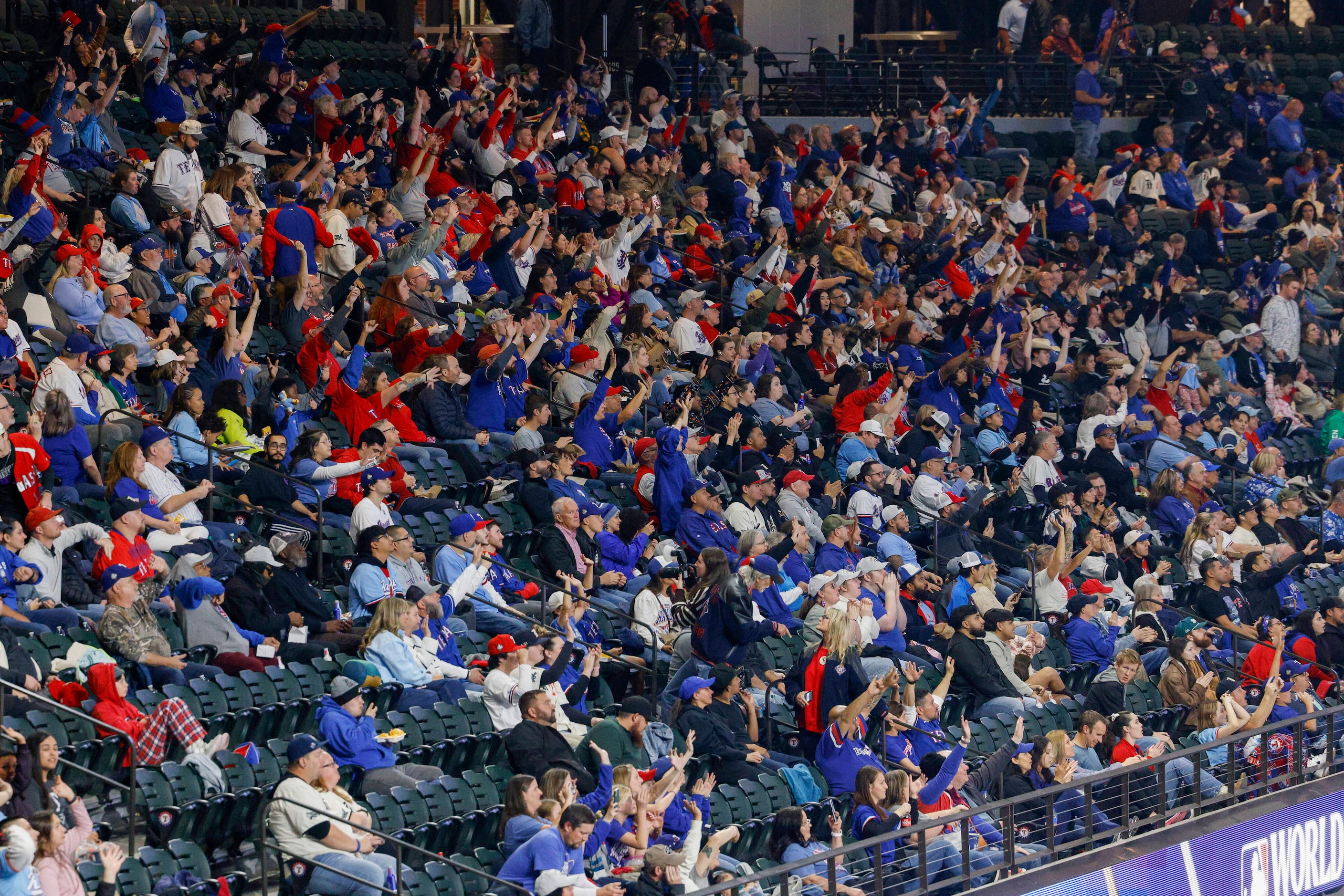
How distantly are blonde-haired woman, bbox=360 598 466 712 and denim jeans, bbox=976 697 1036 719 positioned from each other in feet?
11.9

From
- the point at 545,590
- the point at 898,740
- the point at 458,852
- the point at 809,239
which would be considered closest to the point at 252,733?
Answer: the point at 458,852

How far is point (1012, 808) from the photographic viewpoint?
31.8 ft

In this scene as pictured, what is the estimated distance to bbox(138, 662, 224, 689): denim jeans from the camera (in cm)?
922

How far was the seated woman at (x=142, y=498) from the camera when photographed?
1026 centimetres

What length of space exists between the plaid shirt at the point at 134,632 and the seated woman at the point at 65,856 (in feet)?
4.71

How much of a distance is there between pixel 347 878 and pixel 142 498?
3.11 metres

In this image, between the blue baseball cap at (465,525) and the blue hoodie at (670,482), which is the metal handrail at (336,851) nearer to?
the blue baseball cap at (465,525)

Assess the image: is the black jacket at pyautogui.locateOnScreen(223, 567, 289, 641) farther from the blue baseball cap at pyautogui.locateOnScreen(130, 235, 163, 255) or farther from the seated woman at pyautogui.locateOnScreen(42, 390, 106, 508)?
the blue baseball cap at pyautogui.locateOnScreen(130, 235, 163, 255)

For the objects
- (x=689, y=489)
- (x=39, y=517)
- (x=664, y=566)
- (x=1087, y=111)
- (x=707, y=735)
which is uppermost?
(x=1087, y=111)

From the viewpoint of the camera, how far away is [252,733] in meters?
9.28

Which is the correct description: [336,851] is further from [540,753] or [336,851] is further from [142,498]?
[142,498]

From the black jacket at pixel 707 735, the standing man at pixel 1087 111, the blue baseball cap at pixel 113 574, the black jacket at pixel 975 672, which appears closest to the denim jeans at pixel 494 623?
the black jacket at pixel 707 735

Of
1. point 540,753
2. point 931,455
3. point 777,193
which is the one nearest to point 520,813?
point 540,753

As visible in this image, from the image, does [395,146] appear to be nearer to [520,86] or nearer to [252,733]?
[520,86]
